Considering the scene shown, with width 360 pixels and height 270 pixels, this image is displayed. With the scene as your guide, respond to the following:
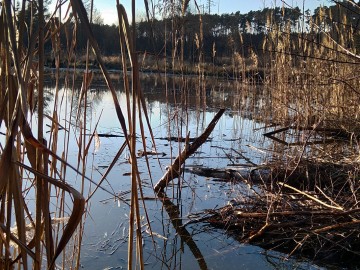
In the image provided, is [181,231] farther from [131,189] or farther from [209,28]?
[209,28]

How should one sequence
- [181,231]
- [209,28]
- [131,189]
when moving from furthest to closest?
[209,28]
[181,231]
[131,189]

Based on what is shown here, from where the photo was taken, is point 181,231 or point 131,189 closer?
point 131,189

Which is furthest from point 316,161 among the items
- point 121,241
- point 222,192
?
point 121,241

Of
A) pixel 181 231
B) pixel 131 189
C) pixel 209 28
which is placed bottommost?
pixel 181 231

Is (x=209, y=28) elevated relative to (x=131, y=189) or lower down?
elevated

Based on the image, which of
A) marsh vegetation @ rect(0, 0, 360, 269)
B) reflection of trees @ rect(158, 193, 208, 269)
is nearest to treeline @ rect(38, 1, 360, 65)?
marsh vegetation @ rect(0, 0, 360, 269)

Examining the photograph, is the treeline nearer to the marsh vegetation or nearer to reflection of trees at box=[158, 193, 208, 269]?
the marsh vegetation

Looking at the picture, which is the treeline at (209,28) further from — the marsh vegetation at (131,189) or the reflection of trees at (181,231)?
the reflection of trees at (181,231)

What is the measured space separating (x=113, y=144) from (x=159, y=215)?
6.29 ft

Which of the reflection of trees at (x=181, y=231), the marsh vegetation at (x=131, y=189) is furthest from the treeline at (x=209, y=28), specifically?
the reflection of trees at (x=181, y=231)

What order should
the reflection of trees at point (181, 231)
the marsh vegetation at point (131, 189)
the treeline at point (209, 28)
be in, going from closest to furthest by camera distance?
the marsh vegetation at point (131, 189)
the treeline at point (209, 28)
the reflection of trees at point (181, 231)

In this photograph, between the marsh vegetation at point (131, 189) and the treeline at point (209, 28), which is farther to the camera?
the treeline at point (209, 28)

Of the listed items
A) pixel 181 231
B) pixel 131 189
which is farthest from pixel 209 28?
pixel 131 189

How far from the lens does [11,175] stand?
2.43 ft
